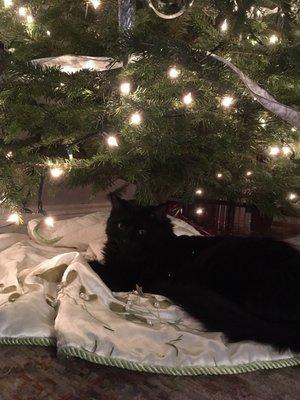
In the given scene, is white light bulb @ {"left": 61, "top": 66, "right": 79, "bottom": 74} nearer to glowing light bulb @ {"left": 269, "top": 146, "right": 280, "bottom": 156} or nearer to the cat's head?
the cat's head

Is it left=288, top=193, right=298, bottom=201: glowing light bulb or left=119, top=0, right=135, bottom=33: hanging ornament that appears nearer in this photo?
left=119, top=0, right=135, bottom=33: hanging ornament

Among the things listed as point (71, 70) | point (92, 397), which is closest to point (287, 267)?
point (92, 397)

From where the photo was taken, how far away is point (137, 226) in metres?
1.19

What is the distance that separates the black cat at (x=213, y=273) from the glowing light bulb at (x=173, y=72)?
1.46 ft

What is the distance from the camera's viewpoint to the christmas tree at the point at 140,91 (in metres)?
0.99

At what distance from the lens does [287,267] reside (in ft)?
3.05

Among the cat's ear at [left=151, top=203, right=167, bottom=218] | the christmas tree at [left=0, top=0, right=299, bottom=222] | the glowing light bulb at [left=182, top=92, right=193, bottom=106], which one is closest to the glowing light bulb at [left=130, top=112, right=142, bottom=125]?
the christmas tree at [left=0, top=0, right=299, bottom=222]

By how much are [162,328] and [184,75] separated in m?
0.73

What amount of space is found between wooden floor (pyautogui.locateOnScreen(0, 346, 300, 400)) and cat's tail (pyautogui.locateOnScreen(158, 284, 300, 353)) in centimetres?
7

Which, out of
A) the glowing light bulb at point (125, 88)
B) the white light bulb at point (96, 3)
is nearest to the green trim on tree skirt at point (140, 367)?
the glowing light bulb at point (125, 88)

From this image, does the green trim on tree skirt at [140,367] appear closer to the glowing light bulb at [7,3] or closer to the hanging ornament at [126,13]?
the hanging ornament at [126,13]

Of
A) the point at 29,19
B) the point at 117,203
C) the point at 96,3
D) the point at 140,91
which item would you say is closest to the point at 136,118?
the point at 140,91

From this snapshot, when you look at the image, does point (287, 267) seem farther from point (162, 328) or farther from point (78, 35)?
point (78, 35)

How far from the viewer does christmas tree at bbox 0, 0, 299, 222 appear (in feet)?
3.26
